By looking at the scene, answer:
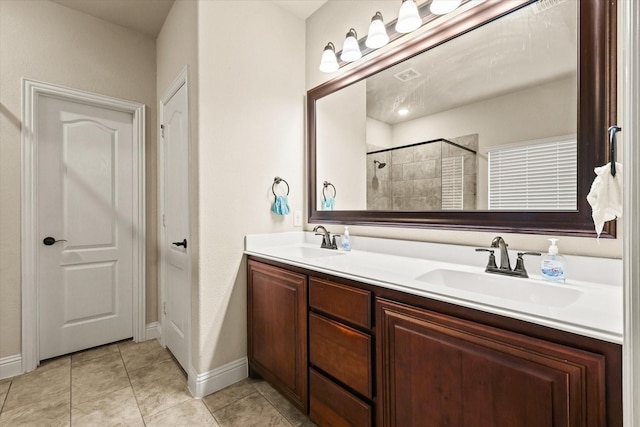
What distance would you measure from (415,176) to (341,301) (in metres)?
0.83

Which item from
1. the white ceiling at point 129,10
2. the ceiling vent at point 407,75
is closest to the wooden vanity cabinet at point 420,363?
the ceiling vent at point 407,75

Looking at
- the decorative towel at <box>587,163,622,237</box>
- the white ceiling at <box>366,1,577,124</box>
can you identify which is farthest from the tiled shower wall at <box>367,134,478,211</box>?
the decorative towel at <box>587,163,622,237</box>

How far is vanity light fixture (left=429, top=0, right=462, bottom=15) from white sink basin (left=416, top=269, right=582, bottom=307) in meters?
1.22

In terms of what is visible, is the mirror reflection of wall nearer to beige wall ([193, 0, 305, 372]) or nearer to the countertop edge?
beige wall ([193, 0, 305, 372])

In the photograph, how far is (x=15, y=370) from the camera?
205 cm

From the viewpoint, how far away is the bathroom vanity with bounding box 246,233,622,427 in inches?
28.0

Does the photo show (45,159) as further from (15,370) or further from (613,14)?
(613,14)

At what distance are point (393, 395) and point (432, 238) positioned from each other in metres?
0.80

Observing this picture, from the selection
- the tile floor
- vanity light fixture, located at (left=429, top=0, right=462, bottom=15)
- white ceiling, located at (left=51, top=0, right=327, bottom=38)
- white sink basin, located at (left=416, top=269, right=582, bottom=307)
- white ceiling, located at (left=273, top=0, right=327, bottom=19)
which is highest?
white ceiling, located at (left=51, top=0, right=327, bottom=38)

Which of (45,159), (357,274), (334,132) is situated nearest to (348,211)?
(334,132)

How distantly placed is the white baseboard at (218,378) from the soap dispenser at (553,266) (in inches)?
70.6

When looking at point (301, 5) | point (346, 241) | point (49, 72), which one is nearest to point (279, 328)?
point (346, 241)

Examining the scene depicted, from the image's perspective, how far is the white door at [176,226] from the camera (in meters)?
2.03

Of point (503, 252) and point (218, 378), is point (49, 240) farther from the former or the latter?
point (503, 252)
